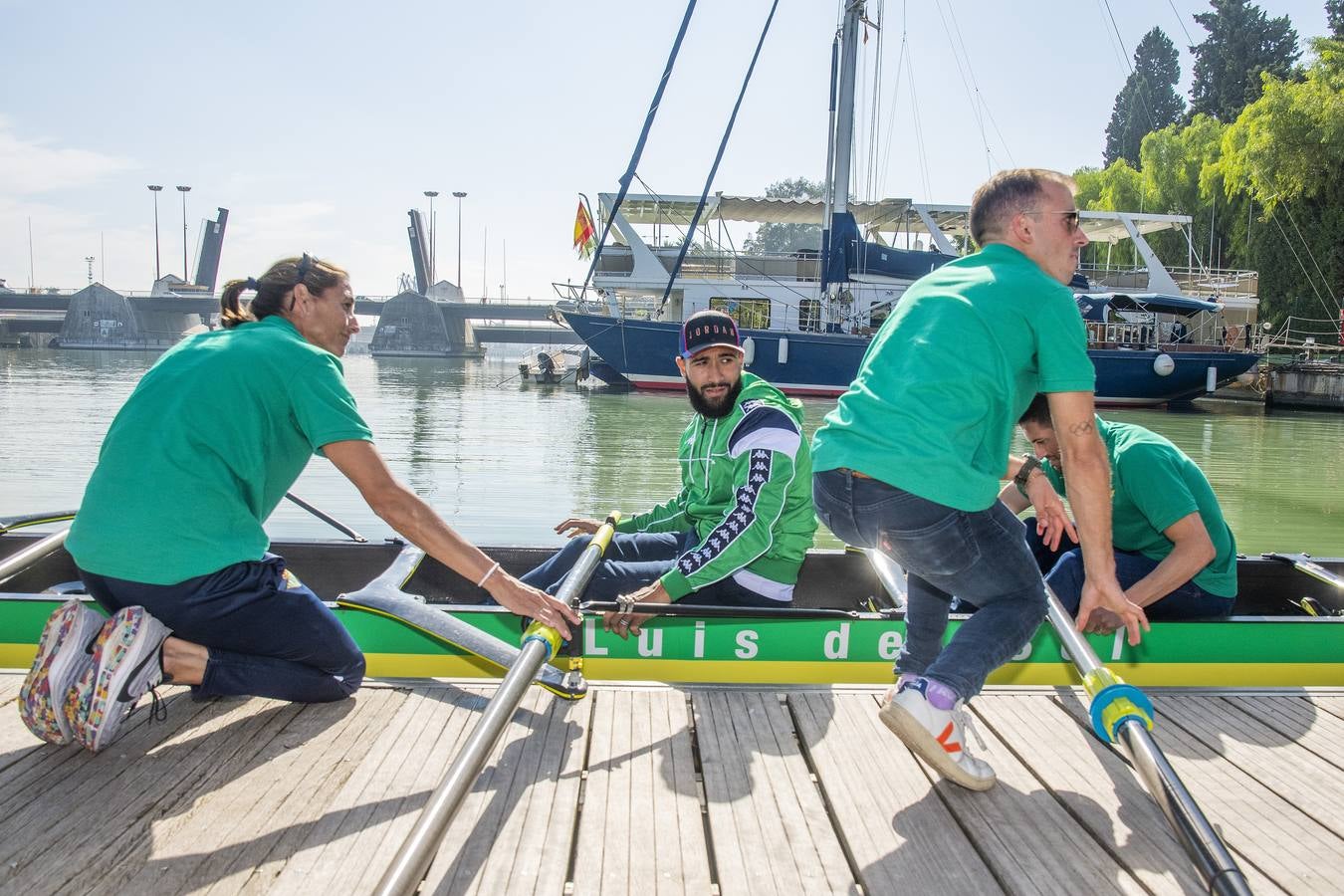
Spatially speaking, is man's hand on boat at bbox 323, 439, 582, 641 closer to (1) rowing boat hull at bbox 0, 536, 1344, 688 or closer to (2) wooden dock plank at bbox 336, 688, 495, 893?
(2) wooden dock plank at bbox 336, 688, 495, 893

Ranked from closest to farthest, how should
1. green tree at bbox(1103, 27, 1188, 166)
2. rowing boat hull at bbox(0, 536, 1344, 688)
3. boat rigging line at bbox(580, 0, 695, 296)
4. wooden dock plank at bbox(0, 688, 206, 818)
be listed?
wooden dock plank at bbox(0, 688, 206, 818) < rowing boat hull at bbox(0, 536, 1344, 688) < boat rigging line at bbox(580, 0, 695, 296) < green tree at bbox(1103, 27, 1188, 166)

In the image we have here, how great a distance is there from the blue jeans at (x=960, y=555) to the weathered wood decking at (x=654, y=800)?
0.39m

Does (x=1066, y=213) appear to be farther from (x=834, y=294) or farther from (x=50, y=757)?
(x=834, y=294)

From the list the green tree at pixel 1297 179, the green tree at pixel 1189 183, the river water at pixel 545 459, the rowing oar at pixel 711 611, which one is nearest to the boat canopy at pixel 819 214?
the green tree at pixel 1297 179

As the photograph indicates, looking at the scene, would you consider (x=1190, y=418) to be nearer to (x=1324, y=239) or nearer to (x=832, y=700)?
(x=1324, y=239)

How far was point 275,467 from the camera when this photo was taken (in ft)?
9.71

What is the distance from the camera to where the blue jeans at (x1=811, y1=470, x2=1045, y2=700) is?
248 centimetres

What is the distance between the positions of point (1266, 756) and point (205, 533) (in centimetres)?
315

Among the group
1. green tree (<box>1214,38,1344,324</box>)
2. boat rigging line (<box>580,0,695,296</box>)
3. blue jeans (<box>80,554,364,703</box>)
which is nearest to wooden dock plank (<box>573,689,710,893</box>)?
blue jeans (<box>80,554,364,703</box>)

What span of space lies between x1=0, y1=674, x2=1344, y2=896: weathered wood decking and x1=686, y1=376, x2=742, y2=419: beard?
3.73ft

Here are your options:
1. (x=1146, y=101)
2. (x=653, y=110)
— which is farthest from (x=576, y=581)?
(x=1146, y=101)

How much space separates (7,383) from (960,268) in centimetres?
3671

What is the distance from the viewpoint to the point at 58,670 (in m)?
2.71

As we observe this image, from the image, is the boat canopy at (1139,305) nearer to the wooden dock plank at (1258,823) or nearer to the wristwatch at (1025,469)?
the wristwatch at (1025,469)
